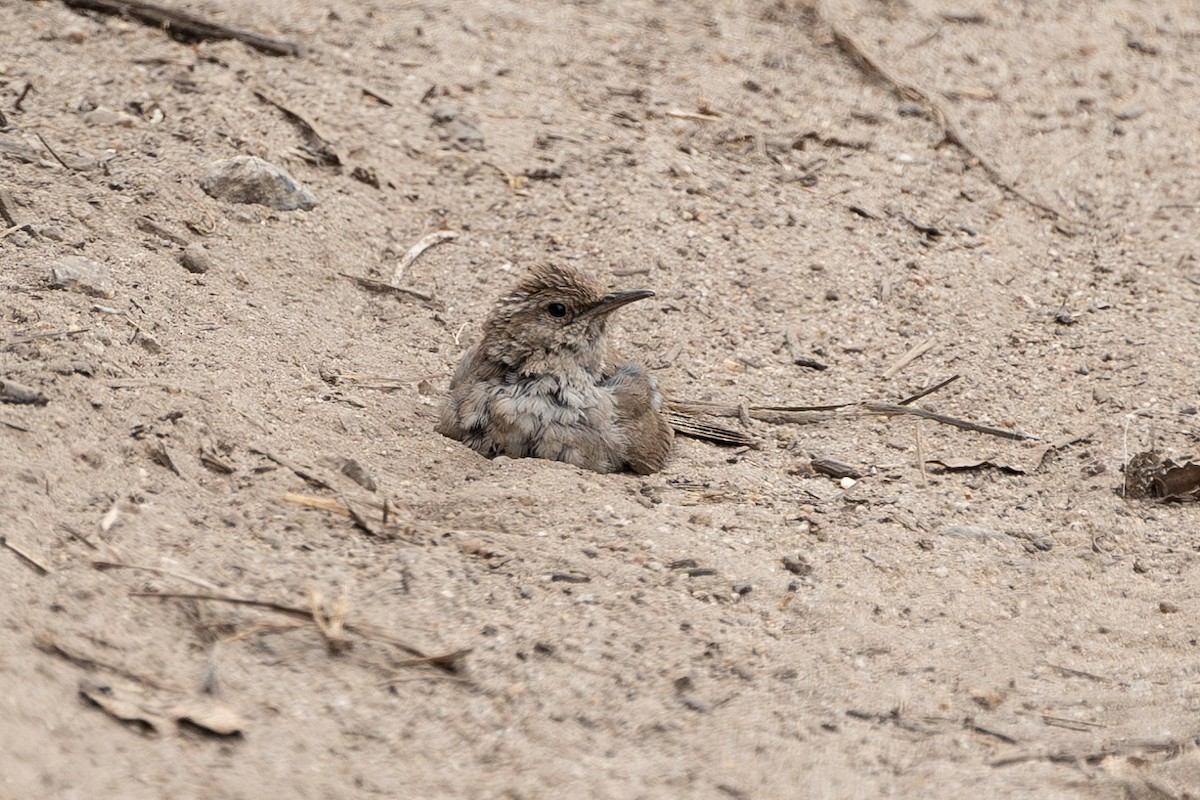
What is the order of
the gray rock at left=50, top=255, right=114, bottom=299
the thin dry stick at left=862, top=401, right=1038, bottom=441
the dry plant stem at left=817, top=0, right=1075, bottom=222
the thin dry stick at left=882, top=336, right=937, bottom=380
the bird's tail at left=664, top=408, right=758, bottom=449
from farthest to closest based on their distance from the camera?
the dry plant stem at left=817, top=0, right=1075, bottom=222
the thin dry stick at left=882, top=336, right=937, bottom=380
the thin dry stick at left=862, top=401, right=1038, bottom=441
the bird's tail at left=664, top=408, right=758, bottom=449
the gray rock at left=50, top=255, right=114, bottom=299

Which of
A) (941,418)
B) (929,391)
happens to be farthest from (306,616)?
(929,391)

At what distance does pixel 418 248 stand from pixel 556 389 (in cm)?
197

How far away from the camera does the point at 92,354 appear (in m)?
5.92

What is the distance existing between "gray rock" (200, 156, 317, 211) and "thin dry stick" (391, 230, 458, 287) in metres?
0.65

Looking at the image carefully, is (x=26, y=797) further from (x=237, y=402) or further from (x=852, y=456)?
(x=852, y=456)

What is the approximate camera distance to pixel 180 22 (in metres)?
9.23

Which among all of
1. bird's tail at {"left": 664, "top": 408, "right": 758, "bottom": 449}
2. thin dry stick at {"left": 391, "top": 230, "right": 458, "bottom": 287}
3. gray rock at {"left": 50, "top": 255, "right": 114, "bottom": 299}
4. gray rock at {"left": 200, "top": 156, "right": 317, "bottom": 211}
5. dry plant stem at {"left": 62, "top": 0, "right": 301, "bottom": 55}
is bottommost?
bird's tail at {"left": 664, "top": 408, "right": 758, "bottom": 449}

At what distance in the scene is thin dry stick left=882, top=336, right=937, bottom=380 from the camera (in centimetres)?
776

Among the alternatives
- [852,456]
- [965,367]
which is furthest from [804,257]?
[852,456]

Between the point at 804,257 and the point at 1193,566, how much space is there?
3314 mm

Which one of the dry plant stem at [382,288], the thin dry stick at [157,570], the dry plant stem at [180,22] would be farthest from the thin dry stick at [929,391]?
the dry plant stem at [180,22]

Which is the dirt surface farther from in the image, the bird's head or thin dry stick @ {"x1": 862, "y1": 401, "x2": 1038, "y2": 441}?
the bird's head

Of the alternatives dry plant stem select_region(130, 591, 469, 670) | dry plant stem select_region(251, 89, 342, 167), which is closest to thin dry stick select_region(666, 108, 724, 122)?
dry plant stem select_region(251, 89, 342, 167)

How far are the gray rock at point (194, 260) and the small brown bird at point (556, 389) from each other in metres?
1.55
